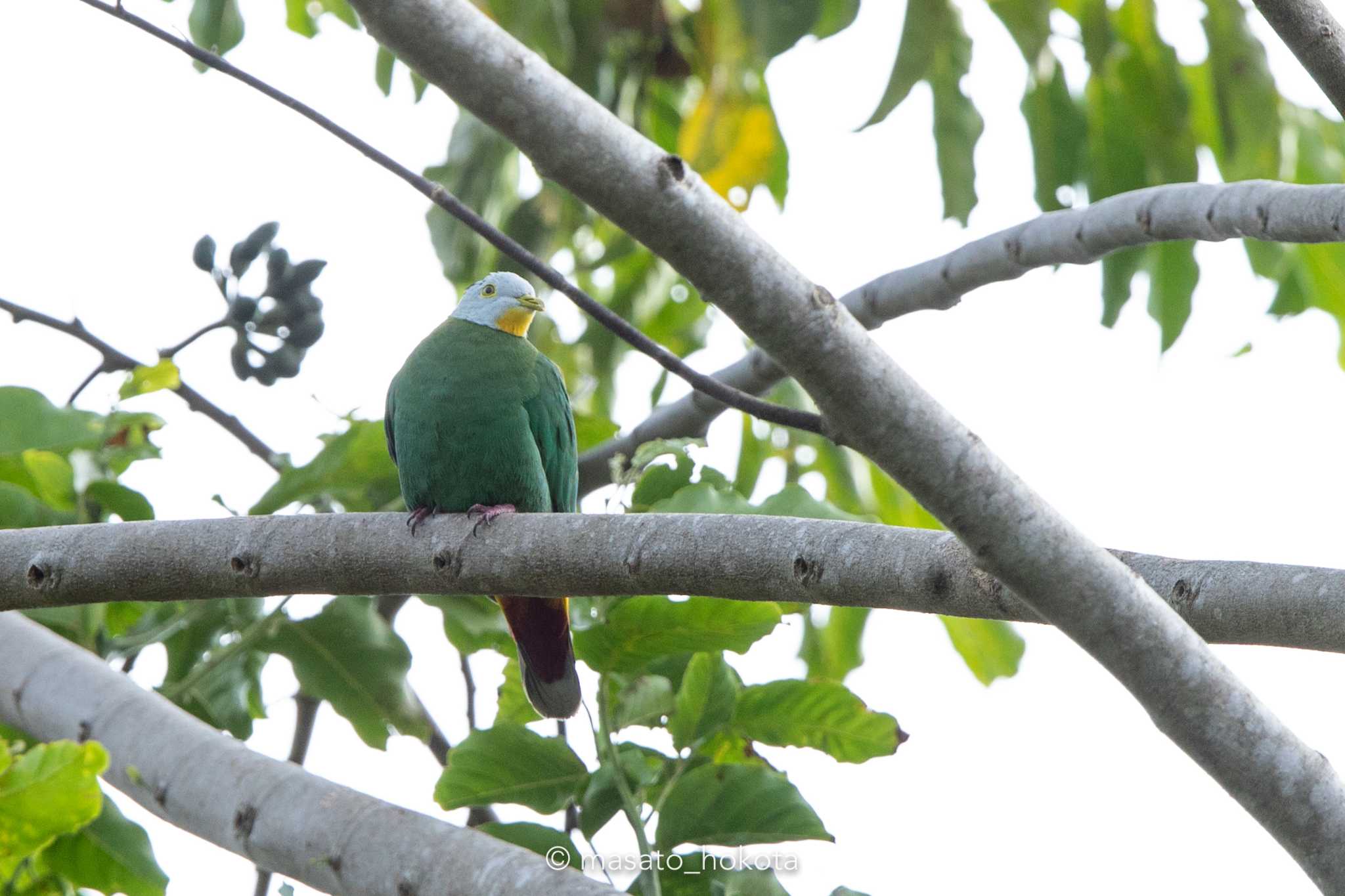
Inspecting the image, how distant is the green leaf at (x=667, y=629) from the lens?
2654 millimetres

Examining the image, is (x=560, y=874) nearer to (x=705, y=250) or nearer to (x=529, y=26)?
(x=705, y=250)

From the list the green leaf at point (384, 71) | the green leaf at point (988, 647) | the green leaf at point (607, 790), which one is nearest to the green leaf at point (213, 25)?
the green leaf at point (384, 71)

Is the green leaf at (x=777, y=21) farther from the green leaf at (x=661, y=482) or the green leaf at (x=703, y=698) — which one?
the green leaf at (x=703, y=698)

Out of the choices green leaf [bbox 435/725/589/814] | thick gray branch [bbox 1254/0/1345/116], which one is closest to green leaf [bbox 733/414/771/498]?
green leaf [bbox 435/725/589/814]

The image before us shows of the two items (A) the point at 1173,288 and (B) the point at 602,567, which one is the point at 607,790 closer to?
(B) the point at 602,567

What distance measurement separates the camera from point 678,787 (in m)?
2.49

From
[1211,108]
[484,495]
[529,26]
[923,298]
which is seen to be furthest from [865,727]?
[1211,108]

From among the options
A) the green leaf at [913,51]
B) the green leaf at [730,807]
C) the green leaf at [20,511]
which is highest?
the green leaf at [913,51]

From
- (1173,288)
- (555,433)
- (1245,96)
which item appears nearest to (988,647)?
(1173,288)

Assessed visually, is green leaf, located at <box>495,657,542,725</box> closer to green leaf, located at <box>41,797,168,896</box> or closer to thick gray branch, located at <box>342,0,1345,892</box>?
green leaf, located at <box>41,797,168,896</box>

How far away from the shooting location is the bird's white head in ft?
12.3

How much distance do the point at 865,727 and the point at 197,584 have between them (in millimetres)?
1346

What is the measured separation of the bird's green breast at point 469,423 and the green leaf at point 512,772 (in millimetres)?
669

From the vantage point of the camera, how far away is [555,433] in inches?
138
